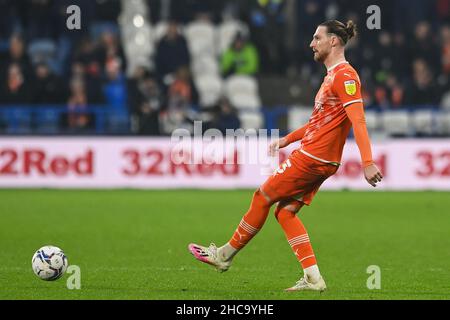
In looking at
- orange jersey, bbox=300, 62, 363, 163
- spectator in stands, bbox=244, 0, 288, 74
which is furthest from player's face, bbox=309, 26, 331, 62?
spectator in stands, bbox=244, 0, 288, 74

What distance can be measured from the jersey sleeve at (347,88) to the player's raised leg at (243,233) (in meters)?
1.06

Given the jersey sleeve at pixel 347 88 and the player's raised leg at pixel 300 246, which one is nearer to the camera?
the jersey sleeve at pixel 347 88

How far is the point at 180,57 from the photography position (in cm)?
2297

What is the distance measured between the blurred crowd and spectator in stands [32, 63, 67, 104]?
0.02 meters

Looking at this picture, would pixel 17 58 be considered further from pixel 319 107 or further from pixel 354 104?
pixel 354 104

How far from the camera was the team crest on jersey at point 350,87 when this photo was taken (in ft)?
27.0

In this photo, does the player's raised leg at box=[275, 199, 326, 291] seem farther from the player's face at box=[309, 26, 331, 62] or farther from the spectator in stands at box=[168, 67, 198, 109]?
the spectator in stands at box=[168, 67, 198, 109]

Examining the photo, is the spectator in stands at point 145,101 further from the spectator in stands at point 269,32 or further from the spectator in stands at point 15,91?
the spectator in stands at point 269,32

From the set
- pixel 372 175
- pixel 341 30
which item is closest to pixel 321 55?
pixel 341 30

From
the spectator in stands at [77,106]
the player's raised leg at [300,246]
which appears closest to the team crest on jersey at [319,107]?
the player's raised leg at [300,246]

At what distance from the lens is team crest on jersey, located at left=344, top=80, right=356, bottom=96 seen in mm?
8242

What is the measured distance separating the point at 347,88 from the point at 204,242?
4.97 metres

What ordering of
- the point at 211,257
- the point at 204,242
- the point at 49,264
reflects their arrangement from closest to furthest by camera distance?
1. the point at 49,264
2. the point at 211,257
3. the point at 204,242

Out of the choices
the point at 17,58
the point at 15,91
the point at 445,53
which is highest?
the point at 445,53
